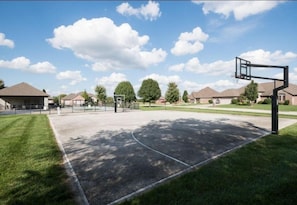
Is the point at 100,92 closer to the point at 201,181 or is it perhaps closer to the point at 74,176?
the point at 74,176

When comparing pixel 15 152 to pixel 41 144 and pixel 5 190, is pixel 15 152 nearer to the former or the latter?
pixel 41 144

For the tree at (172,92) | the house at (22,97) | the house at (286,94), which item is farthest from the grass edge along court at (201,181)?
the house at (286,94)

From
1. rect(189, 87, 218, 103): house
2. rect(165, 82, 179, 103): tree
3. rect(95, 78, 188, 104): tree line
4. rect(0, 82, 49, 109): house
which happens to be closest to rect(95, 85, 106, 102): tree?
rect(95, 78, 188, 104): tree line

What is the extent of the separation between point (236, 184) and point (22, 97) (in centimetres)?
4345

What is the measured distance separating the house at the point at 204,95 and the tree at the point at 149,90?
110ft

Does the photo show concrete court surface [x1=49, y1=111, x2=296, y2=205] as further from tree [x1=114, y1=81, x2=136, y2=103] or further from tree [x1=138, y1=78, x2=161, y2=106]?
tree [x1=114, y1=81, x2=136, y2=103]

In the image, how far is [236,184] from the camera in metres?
4.13

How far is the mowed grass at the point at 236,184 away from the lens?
3.52m

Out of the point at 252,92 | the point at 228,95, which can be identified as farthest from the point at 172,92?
the point at 228,95

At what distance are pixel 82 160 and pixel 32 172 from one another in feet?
4.63

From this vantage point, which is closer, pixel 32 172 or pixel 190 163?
pixel 32 172

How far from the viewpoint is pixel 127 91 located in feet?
176

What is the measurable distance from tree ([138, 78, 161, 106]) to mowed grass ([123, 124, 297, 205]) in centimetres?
3983

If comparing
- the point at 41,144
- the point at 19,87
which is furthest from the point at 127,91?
the point at 41,144
